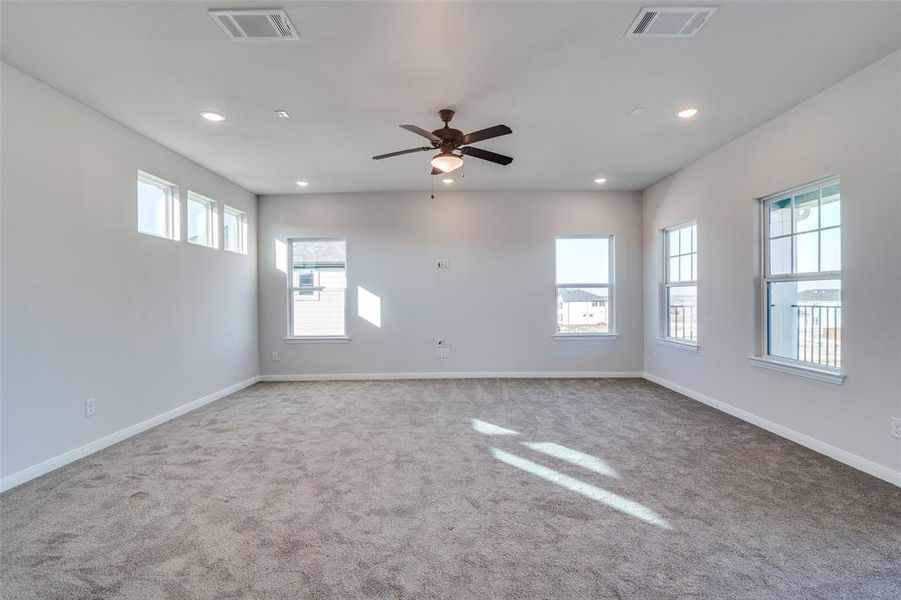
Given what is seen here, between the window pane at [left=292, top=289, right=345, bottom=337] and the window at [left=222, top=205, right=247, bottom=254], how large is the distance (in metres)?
1.15

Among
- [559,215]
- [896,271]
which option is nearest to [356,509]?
[896,271]

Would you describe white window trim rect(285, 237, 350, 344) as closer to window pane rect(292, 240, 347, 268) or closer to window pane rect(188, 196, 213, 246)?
window pane rect(292, 240, 347, 268)

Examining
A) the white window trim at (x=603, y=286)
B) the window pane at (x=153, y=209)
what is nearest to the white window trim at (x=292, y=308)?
the window pane at (x=153, y=209)

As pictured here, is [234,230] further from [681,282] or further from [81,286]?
[681,282]

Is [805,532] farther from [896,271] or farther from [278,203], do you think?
[278,203]

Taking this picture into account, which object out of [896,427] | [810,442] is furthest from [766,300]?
[896,427]

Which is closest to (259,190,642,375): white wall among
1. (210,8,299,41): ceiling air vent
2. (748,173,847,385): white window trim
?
(748,173,847,385): white window trim

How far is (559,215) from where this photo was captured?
5.62 m

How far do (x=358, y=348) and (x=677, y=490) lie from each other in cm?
429

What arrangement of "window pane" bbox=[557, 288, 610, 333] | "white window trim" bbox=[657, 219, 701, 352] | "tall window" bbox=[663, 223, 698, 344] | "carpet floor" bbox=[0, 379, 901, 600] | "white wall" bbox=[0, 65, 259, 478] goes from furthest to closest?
1. "window pane" bbox=[557, 288, 610, 333]
2. "tall window" bbox=[663, 223, 698, 344]
3. "white window trim" bbox=[657, 219, 701, 352]
4. "white wall" bbox=[0, 65, 259, 478]
5. "carpet floor" bbox=[0, 379, 901, 600]

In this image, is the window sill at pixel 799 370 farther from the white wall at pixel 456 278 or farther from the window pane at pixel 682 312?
the white wall at pixel 456 278

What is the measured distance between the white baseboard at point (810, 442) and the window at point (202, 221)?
6001 mm

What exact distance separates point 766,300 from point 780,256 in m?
0.41

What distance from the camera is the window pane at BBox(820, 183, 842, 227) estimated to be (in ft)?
9.48
